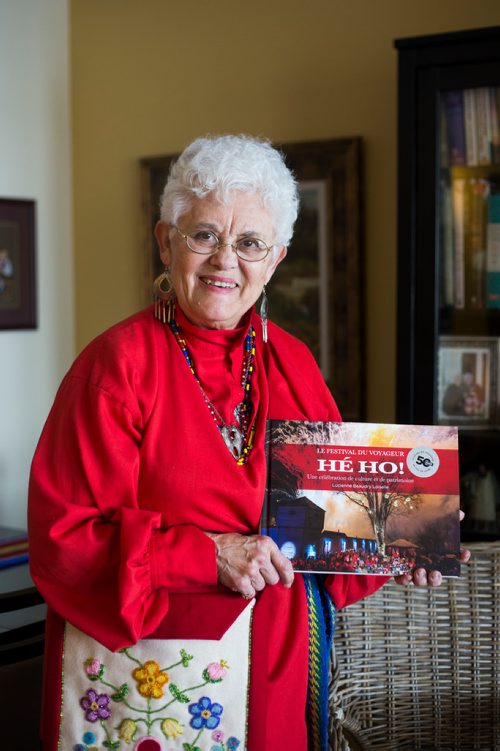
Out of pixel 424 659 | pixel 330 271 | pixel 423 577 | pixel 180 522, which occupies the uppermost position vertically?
pixel 330 271

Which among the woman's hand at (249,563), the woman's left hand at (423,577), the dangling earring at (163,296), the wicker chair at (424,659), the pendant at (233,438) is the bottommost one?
the wicker chair at (424,659)

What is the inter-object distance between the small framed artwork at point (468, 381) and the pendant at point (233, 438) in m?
1.18

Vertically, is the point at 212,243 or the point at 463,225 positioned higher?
the point at 463,225

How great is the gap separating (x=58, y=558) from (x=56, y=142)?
2.34 m

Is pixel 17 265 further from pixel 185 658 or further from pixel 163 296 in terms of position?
pixel 185 658

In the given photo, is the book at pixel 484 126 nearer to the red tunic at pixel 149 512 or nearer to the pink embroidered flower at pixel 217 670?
the red tunic at pixel 149 512

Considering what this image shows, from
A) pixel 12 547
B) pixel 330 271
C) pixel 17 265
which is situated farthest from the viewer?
pixel 17 265

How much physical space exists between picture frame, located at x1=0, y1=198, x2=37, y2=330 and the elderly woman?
172cm

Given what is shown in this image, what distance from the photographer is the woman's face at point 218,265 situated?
1.60 meters

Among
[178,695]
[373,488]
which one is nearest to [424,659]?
[373,488]

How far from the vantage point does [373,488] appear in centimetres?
162

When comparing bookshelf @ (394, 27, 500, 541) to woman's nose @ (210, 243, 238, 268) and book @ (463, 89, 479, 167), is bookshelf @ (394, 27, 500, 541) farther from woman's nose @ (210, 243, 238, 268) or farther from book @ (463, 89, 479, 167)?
woman's nose @ (210, 243, 238, 268)

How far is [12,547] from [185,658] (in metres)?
1.11

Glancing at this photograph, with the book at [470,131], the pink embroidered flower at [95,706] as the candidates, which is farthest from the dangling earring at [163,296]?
the book at [470,131]
